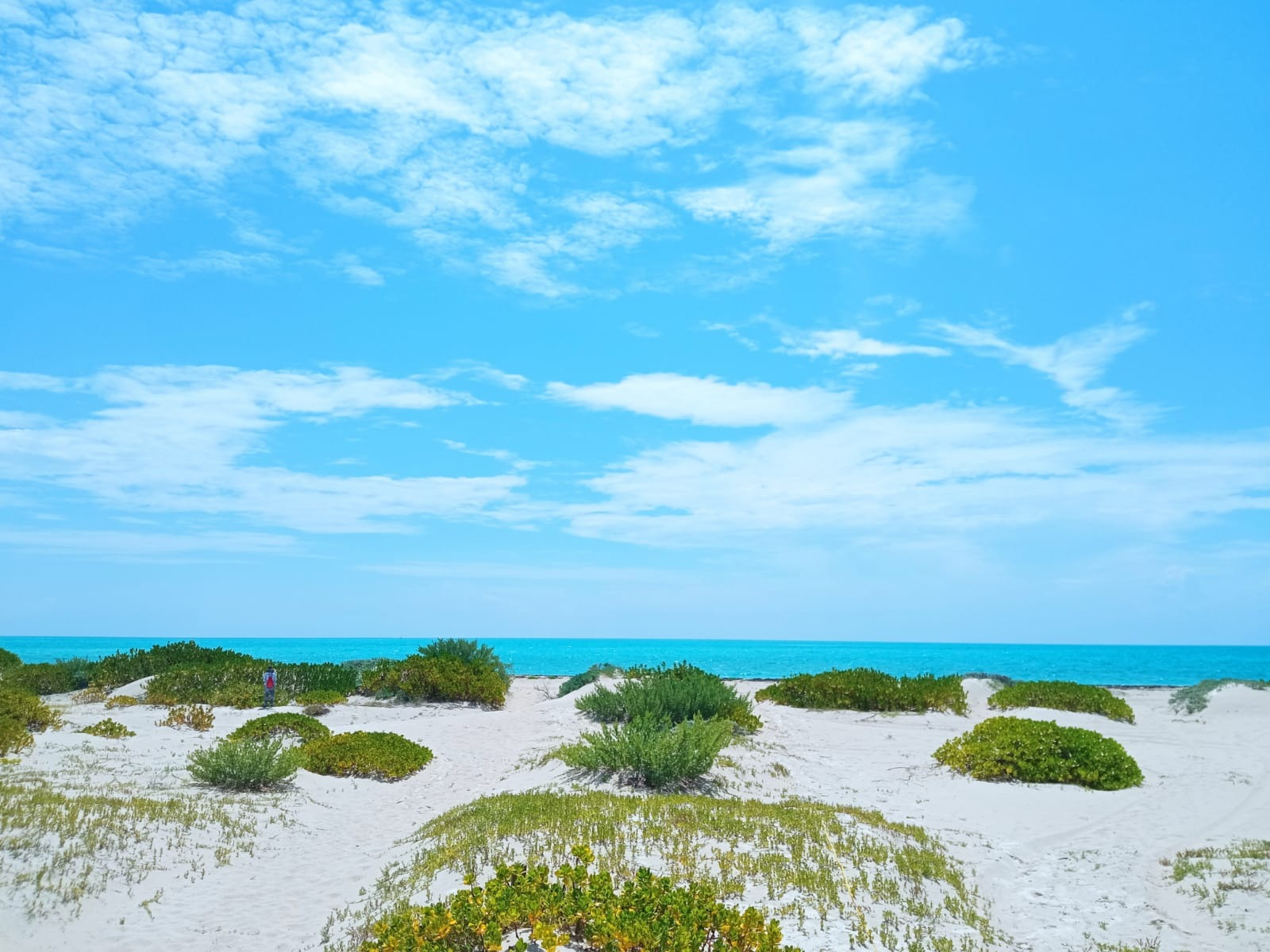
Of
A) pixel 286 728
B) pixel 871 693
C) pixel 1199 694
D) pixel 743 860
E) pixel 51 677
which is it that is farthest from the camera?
pixel 51 677

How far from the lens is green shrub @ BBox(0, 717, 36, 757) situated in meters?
13.5

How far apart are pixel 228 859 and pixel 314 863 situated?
91 centimetres

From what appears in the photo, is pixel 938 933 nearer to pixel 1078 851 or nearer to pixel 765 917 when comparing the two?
pixel 765 917

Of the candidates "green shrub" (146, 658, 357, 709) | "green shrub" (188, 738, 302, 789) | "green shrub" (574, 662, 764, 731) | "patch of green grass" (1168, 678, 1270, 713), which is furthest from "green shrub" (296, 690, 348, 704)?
"patch of green grass" (1168, 678, 1270, 713)

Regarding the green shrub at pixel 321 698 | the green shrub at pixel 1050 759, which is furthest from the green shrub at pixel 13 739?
the green shrub at pixel 1050 759

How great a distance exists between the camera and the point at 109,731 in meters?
16.2

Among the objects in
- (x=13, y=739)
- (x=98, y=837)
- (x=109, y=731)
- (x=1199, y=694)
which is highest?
(x=1199, y=694)

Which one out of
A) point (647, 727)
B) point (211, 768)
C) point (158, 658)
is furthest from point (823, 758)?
point (158, 658)

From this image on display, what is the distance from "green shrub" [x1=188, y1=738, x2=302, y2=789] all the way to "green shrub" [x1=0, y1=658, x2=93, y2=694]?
51.9 feet

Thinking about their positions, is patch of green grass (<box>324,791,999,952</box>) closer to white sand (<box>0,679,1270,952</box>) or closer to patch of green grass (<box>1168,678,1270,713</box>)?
white sand (<box>0,679,1270,952</box>)

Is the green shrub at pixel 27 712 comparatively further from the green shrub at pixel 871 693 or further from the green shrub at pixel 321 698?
the green shrub at pixel 871 693

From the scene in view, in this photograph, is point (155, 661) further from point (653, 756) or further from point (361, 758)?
point (653, 756)

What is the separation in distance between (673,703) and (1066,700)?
10789 mm

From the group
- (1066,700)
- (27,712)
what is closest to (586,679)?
(1066,700)
